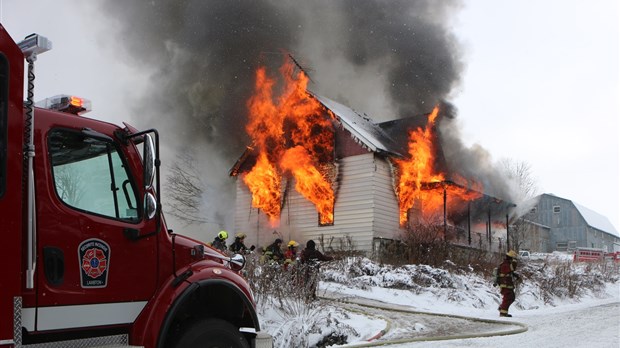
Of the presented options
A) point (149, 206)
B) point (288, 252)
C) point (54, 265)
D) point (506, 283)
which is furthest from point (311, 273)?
point (54, 265)

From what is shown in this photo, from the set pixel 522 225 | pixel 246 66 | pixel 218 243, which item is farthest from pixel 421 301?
pixel 522 225

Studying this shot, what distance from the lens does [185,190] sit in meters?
31.3

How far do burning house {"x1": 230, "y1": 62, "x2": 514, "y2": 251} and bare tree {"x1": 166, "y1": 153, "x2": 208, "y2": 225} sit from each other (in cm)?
584

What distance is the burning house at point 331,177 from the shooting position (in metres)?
21.2

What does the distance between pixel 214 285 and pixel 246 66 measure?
785 inches

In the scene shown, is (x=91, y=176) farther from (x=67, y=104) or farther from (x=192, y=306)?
(x=192, y=306)

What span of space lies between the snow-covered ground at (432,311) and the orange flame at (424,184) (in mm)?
4764

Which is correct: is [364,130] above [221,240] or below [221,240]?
above

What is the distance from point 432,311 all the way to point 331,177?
9379 mm

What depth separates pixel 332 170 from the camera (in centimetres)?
2198

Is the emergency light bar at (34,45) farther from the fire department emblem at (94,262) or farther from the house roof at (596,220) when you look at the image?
the house roof at (596,220)

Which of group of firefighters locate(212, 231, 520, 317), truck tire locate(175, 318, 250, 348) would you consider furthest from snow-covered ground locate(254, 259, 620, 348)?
truck tire locate(175, 318, 250, 348)

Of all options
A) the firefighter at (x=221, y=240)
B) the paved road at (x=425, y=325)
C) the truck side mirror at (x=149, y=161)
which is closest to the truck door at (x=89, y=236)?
the truck side mirror at (x=149, y=161)

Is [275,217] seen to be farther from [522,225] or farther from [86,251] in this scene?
[522,225]
